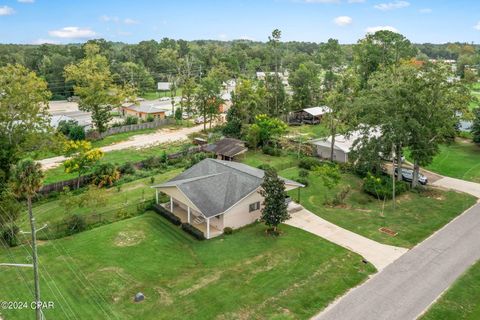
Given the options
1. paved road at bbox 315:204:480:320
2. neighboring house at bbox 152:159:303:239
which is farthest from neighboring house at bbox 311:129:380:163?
paved road at bbox 315:204:480:320

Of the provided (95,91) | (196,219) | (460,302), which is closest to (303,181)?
(196,219)

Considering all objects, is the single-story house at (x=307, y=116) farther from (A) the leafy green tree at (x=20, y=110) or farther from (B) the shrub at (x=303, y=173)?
(A) the leafy green tree at (x=20, y=110)

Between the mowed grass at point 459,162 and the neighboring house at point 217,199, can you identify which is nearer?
the neighboring house at point 217,199

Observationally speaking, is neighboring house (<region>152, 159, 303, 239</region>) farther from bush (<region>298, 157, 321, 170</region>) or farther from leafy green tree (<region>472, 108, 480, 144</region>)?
leafy green tree (<region>472, 108, 480, 144</region>)

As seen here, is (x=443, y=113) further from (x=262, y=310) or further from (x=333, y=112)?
(x=262, y=310)

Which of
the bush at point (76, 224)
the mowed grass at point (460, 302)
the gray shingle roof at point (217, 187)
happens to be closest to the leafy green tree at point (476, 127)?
the mowed grass at point (460, 302)

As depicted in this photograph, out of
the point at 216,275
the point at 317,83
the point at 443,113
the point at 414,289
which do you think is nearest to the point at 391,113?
the point at 443,113

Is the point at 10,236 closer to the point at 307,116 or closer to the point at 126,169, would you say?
the point at 126,169
